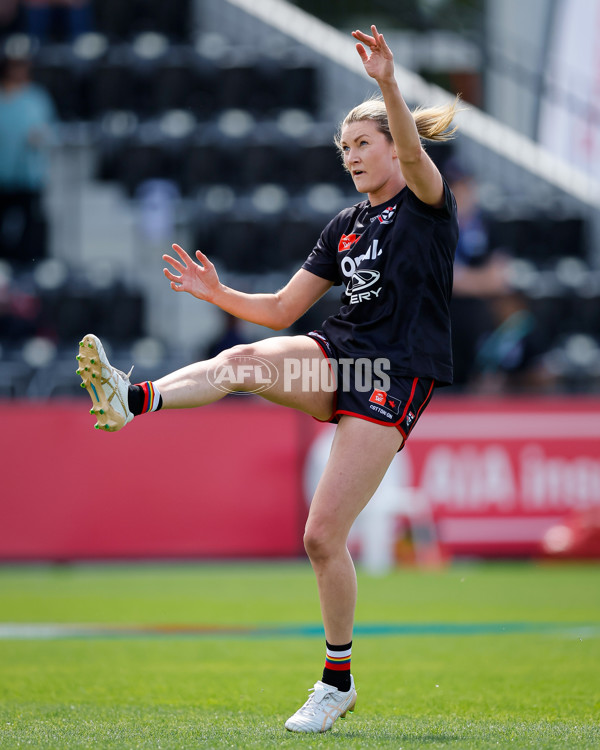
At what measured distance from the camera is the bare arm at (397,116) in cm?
407

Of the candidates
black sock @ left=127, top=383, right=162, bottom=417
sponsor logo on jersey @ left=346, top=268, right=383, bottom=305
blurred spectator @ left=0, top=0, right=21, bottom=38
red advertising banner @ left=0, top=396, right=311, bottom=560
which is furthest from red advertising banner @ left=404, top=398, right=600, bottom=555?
blurred spectator @ left=0, top=0, right=21, bottom=38

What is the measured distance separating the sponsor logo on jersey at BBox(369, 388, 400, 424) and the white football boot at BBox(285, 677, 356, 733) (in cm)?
109

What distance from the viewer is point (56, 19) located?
56.3 feet

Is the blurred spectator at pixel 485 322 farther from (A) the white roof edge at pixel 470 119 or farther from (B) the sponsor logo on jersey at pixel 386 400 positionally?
(B) the sponsor logo on jersey at pixel 386 400

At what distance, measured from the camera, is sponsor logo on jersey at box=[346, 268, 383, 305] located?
4.39 m

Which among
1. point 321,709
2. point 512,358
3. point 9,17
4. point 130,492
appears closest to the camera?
point 321,709

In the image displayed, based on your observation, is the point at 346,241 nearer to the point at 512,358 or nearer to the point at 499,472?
the point at 499,472

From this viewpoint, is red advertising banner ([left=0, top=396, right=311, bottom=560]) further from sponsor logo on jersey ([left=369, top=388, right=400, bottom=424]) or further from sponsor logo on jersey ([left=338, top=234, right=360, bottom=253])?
sponsor logo on jersey ([left=369, top=388, right=400, bottom=424])

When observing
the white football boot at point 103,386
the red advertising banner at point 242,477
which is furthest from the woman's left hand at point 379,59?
the red advertising banner at point 242,477

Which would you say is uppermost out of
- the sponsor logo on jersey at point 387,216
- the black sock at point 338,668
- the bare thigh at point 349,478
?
the sponsor logo on jersey at point 387,216

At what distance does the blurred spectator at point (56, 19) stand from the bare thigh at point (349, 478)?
Answer: 14.2 meters

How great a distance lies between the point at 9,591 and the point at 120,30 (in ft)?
34.5

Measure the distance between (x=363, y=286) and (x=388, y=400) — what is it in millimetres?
465

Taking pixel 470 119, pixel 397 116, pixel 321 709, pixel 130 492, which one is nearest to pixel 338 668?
pixel 321 709
